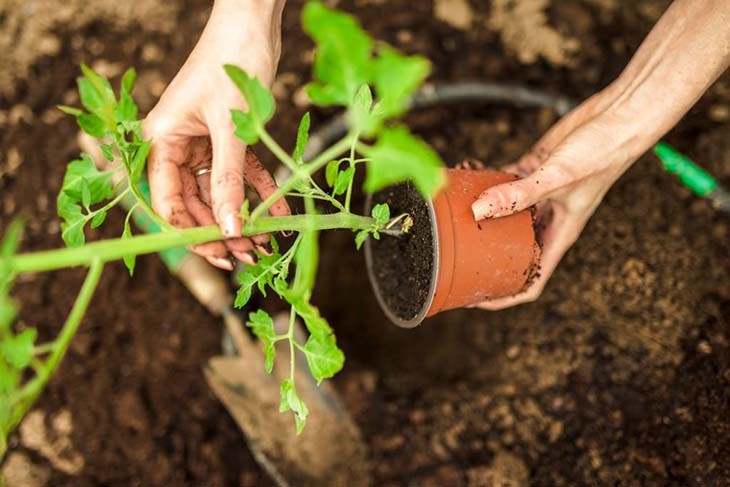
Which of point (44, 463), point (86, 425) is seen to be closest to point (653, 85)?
point (86, 425)

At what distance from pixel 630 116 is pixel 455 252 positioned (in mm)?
435

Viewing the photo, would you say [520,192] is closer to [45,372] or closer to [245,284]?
[245,284]

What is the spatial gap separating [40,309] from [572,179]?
4.75 ft

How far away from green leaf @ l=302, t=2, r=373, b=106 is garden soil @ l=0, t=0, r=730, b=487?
1.10 metres

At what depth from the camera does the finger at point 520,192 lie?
3.44 feet

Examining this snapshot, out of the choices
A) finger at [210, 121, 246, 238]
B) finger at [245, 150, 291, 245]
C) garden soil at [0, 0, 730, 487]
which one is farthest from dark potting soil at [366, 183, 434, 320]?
garden soil at [0, 0, 730, 487]

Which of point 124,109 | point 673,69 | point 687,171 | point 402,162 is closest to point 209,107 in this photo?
point 124,109

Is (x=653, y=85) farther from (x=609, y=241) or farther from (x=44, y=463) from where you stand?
Answer: (x=44, y=463)

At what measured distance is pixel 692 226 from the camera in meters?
1.50

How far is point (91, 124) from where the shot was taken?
0.90 metres

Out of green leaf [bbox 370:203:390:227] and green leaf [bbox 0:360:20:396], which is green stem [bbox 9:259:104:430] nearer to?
green leaf [bbox 0:360:20:396]

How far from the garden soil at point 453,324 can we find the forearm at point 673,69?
0.42 metres

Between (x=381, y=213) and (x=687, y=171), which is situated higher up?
(x=687, y=171)

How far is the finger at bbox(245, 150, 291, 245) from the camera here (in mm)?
1141
